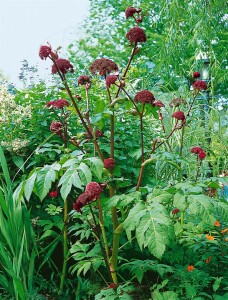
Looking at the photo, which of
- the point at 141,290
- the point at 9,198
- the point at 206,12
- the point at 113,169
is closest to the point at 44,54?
the point at 113,169

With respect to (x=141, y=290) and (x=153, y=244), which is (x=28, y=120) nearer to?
(x=141, y=290)

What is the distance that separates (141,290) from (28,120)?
133 cm

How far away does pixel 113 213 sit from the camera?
214cm

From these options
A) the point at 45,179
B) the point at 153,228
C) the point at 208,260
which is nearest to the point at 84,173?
the point at 45,179

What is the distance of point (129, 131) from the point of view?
3238 millimetres

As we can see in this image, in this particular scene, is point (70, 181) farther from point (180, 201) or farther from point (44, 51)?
point (44, 51)

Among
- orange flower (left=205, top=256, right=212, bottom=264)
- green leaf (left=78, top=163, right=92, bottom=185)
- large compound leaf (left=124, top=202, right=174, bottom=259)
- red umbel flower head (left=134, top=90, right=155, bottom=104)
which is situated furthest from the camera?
orange flower (left=205, top=256, right=212, bottom=264)

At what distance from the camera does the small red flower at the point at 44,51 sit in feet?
6.35

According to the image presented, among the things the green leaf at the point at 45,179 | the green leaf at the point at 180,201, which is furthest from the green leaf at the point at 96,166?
the green leaf at the point at 180,201

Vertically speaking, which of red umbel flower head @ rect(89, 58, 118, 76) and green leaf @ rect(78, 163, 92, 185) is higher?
red umbel flower head @ rect(89, 58, 118, 76)

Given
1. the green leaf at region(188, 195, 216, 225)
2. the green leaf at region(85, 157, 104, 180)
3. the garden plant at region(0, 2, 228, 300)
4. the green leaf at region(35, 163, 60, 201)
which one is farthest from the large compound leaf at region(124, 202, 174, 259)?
the green leaf at region(35, 163, 60, 201)

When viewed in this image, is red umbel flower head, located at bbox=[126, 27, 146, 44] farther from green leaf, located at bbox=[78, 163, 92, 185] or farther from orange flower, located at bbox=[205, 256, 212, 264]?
orange flower, located at bbox=[205, 256, 212, 264]

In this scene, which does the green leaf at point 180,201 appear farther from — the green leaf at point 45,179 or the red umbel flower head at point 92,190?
the green leaf at point 45,179

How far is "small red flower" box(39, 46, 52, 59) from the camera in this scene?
194cm
